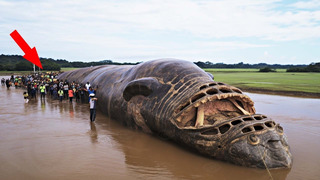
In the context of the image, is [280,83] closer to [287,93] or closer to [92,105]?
[287,93]

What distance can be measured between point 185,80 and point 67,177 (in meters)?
4.15

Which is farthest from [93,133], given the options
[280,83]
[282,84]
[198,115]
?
[280,83]

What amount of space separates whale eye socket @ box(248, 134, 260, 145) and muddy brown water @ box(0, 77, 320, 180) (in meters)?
0.59

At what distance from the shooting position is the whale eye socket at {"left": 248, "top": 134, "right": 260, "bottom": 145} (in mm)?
6059

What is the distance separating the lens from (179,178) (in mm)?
5789

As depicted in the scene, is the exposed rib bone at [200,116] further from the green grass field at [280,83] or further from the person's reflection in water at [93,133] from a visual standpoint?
the green grass field at [280,83]

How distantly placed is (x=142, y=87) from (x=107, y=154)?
2500mm

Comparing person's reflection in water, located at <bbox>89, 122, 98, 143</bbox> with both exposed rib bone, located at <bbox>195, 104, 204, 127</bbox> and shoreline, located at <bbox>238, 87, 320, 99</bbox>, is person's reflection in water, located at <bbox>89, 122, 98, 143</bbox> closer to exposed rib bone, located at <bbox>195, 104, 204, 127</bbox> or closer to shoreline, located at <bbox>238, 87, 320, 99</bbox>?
exposed rib bone, located at <bbox>195, 104, 204, 127</bbox>

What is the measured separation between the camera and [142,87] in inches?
343

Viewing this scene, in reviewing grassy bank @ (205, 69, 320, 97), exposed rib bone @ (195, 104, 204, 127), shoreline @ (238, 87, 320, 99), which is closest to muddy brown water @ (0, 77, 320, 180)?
exposed rib bone @ (195, 104, 204, 127)

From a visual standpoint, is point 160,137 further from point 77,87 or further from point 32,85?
point 32,85

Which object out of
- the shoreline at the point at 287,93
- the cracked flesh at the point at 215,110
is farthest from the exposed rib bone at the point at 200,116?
the shoreline at the point at 287,93

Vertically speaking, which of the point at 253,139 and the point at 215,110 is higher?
the point at 215,110

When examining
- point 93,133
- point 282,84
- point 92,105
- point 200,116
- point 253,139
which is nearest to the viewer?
point 253,139
